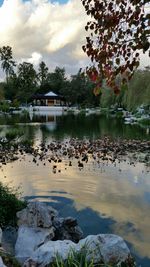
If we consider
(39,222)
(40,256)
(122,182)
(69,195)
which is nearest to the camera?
(40,256)

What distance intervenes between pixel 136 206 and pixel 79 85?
86.2m

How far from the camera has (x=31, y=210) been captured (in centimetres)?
753

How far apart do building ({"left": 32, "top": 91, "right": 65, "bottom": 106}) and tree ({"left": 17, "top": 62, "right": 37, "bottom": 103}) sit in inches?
94.9

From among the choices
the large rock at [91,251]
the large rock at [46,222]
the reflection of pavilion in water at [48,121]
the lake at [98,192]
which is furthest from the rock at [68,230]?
the reflection of pavilion in water at [48,121]

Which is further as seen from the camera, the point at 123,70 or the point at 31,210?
the point at 31,210

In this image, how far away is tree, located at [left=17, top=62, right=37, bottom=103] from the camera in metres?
97.3

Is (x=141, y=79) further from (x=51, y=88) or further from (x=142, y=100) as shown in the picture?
(x=51, y=88)

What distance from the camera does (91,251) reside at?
17.4ft

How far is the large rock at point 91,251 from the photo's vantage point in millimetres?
5207

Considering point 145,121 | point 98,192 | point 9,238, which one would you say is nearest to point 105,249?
point 9,238

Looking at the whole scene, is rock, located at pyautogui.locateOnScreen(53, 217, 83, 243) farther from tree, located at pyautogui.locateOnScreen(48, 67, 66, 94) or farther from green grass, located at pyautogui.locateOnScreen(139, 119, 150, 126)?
tree, located at pyautogui.locateOnScreen(48, 67, 66, 94)

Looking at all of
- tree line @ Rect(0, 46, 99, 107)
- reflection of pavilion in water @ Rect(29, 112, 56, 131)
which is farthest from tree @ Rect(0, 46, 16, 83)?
reflection of pavilion in water @ Rect(29, 112, 56, 131)

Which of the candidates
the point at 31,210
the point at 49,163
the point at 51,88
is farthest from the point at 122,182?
the point at 51,88

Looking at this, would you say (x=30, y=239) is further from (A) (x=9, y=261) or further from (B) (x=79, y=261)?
(B) (x=79, y=261)
